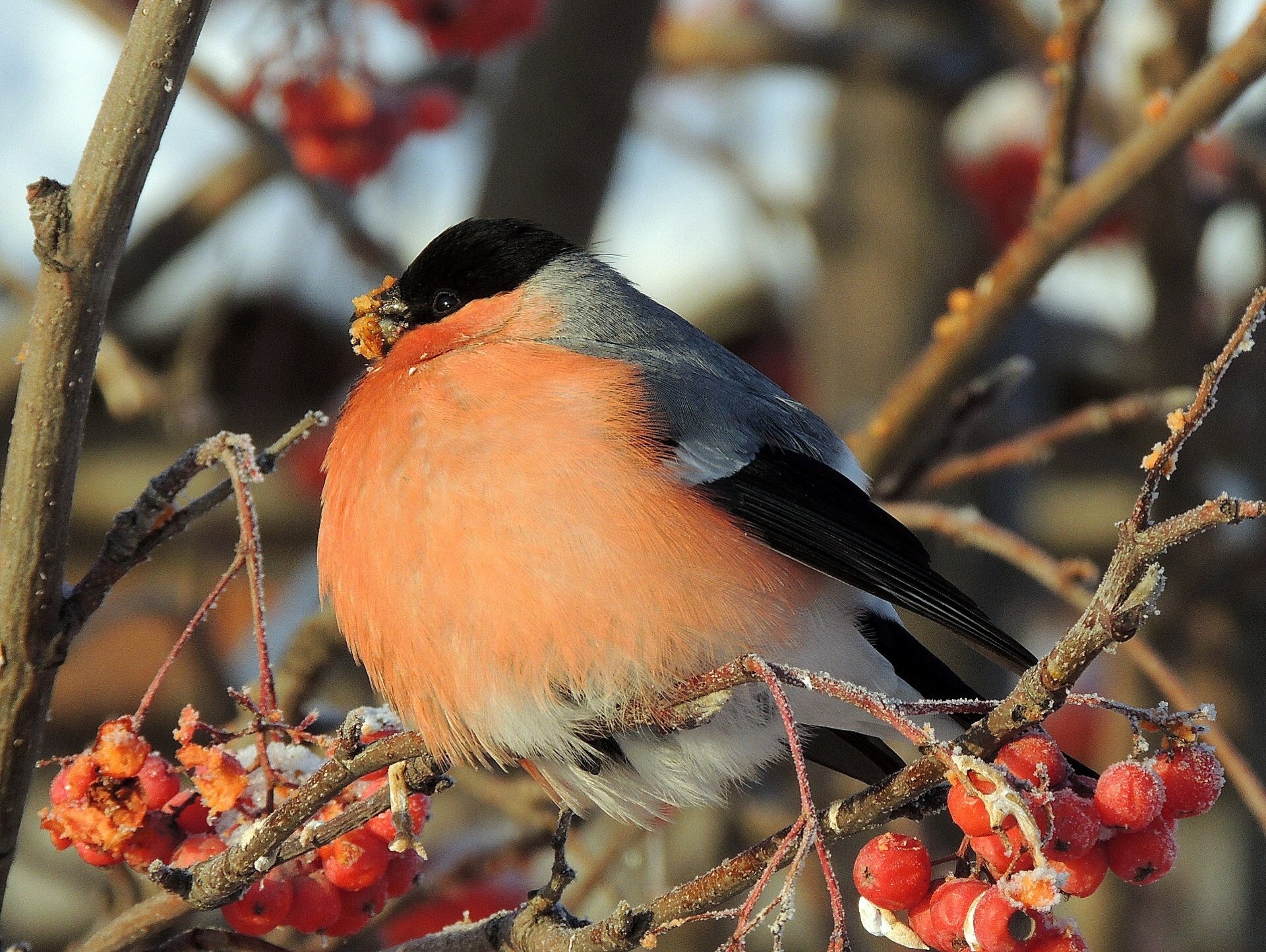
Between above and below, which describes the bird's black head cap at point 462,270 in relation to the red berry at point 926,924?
above

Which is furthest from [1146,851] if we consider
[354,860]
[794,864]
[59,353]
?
[59,353]

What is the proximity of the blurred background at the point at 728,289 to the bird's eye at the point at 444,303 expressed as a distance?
0.46m

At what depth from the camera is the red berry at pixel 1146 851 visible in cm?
157

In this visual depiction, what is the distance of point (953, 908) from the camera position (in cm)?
151

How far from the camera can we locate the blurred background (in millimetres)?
3357

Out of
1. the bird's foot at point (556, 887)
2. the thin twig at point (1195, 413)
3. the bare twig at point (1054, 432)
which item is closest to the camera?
the thin twig at point (1195, 413)

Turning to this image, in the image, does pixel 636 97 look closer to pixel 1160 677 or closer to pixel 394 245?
pixel 394 245

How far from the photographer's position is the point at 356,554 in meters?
2.05

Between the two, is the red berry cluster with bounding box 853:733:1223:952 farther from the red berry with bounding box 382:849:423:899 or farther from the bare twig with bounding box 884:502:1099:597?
the bare twig with bounding box 884:502:1099:597

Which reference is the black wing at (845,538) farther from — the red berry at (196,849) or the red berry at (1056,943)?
the red berry at (196,849)

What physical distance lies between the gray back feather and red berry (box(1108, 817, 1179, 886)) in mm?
812

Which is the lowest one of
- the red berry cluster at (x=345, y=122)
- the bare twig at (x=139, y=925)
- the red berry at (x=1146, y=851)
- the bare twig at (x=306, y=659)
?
the red berry at (x=1146, y=851)

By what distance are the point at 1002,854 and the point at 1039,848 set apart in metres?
0.13

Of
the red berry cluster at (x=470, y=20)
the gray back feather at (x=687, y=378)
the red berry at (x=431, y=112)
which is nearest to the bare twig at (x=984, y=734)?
the gray back feather at (x=687, y=378)
